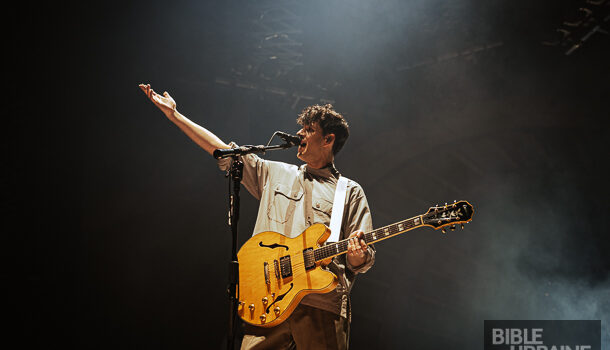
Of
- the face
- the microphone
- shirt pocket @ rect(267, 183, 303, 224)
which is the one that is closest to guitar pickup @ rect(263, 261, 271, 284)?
shirt pocket @ rect(267, 183, 303, 224)

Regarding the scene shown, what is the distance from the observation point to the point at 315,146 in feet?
10.5

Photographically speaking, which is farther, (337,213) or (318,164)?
(318,164)

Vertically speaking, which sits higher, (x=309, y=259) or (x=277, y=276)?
(x=309, y=259)

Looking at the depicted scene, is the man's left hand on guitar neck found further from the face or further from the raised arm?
the raised arm

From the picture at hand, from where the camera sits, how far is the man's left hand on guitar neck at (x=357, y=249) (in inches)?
101

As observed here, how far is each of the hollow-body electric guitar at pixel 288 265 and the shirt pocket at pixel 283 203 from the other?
0.72 feet

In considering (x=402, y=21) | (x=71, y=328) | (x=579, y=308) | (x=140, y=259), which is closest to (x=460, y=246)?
(x=579, y=308)

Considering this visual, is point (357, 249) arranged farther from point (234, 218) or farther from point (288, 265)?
point (234, 218)

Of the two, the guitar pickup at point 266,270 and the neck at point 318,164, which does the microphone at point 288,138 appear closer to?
the neck at point 318,164

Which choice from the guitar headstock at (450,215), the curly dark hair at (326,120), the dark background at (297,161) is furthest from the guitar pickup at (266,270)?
the dark background at (297,161)

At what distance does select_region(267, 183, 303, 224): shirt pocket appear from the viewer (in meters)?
2.87

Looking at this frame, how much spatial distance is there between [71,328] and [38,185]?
4.66ft

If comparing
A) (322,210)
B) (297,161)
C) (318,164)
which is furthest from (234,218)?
(297,161)

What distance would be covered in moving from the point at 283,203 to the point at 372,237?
2.25 feet
